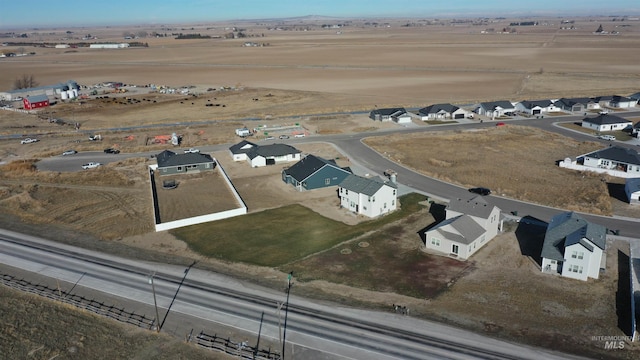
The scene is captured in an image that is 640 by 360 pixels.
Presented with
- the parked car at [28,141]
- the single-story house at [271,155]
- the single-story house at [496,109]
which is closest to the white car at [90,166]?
the single-story house at [271,155]

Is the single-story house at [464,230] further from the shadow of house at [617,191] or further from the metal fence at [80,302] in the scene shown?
the metal fence at [80,302]

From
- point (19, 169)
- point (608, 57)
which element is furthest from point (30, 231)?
point (608, 57)

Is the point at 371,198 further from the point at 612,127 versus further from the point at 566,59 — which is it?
the point at 566,59

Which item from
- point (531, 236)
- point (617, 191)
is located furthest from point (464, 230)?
point (617, 191)

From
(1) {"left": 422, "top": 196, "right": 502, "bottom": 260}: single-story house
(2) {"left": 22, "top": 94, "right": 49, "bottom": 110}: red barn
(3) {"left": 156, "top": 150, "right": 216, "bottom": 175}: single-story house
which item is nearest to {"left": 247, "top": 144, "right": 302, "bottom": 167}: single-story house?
(3) {"left": 156, "top": 150, "right": 216, "bottom": 175}: single-story house

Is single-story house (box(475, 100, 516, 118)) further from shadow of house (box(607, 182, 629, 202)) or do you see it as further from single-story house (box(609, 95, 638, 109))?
shadow of house (box(607, 182, 629, 202))
